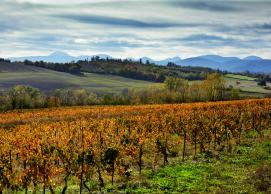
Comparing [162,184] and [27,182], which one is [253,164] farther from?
[27,182]

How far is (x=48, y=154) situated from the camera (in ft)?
71.8

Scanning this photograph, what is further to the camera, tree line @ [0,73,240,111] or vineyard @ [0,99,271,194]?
tree line @ [0,73,240,111]

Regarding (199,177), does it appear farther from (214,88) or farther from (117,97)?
(214,88)

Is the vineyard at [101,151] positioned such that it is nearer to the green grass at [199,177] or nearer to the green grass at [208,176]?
the green grass at [199,177]

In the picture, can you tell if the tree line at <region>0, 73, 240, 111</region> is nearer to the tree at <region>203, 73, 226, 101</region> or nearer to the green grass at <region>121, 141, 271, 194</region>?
the tree at <region>203, 73, 226, 101</region>

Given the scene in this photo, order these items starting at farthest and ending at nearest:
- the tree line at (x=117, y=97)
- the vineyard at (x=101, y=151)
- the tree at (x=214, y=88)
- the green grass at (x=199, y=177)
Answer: the tree at (x=214, y=88), the tree line at (x=117, y=97), the green grass at (x=199, y=177), the vineyard at (x=101, y=151)

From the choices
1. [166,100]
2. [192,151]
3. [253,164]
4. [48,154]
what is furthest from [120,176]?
[166,100]

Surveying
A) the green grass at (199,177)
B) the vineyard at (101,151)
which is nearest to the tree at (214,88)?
the vineyard at (101,151)

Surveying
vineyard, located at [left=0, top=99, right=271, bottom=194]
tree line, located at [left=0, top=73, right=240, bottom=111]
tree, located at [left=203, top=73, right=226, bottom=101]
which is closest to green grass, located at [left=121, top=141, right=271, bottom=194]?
vineyard, located at [left=0, top=99, right=271, bottom=194]

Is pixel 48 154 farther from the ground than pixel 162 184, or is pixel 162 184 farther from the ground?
pixel 48 154

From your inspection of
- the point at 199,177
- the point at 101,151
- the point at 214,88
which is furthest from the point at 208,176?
the point at 214,88

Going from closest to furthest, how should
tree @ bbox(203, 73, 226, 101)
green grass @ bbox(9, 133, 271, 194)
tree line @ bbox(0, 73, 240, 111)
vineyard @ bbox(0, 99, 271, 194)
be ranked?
vineyard @ bbox(0, 99, 271, 194), green grass @ bbox(9, 133, 271, 194), tree line @ bbox(0, 73, 240, 111), tree @ bbox(203, 73, 226, 101)

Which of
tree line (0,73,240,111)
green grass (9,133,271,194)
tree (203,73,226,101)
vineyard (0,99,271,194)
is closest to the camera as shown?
vineyard (0,99,271,194)

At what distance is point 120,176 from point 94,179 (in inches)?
82.5
